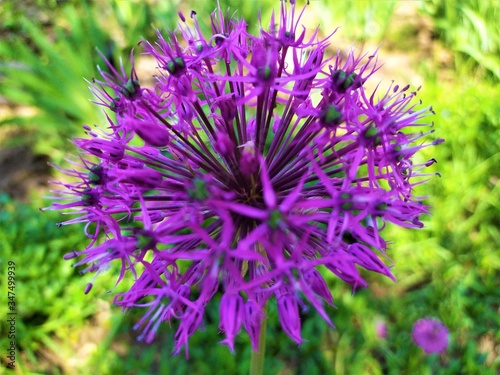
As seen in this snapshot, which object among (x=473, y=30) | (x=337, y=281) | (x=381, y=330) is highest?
A: (x=473, y=30)

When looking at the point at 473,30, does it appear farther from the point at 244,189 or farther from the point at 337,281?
the point at 244,189

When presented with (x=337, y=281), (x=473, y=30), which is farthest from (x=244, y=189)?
(x=473, y=30)

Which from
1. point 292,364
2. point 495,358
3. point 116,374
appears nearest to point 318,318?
point 292,364

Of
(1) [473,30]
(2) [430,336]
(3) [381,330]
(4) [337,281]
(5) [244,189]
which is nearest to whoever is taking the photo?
(5) [244,189]

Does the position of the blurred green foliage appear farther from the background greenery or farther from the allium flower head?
the allium flower head

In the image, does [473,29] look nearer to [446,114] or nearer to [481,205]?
[446,114]

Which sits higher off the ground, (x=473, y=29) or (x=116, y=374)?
(x=473, y=29)
